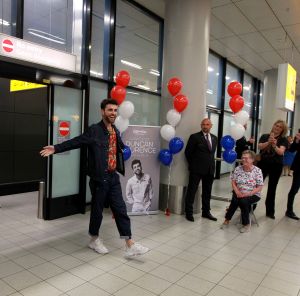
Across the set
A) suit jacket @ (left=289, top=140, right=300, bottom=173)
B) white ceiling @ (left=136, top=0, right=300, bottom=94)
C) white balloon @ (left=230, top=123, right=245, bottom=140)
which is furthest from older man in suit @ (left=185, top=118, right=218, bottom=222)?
white ceiling @ (left=136, top=0, right=300, bottom=94)

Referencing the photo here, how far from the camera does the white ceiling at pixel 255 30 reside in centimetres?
489

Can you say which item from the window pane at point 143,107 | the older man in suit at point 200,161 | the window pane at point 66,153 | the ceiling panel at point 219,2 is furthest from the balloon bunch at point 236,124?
the window pane at point 66,153

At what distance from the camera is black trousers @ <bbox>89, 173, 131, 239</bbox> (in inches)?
113

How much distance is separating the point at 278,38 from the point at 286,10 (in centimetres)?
134

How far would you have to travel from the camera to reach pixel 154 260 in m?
2.87

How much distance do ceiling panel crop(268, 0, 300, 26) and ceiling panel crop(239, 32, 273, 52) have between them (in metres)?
0.71

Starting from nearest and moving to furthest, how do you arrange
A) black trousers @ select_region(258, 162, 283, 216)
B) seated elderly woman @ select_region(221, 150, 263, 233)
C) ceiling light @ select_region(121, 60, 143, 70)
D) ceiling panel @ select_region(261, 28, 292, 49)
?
1. seated elderly woman @ select_region(221, 150, 263, 233)
2. black trousers @ select_region(258, 162, 283, 216)
3. ceiling light @ select_region(121, 60, 143, 70)
4. ceiling panel @ select_region(261, 28, 292, 49)

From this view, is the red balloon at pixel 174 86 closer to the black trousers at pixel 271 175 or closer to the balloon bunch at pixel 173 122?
the balloon bunch at pixel 173 122

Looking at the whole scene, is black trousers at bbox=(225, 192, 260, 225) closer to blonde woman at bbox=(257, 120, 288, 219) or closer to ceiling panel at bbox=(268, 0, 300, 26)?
blonde woman at bbox=(257, 120, 288, 219)

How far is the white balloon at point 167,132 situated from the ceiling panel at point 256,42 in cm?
327

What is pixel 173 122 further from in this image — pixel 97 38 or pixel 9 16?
pixel 9 16

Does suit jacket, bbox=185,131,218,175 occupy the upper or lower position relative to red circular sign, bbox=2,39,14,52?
lower

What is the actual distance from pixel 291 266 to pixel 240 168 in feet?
4.48

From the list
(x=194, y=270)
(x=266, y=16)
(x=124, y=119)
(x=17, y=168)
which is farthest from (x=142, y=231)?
(x=266, y=16)
